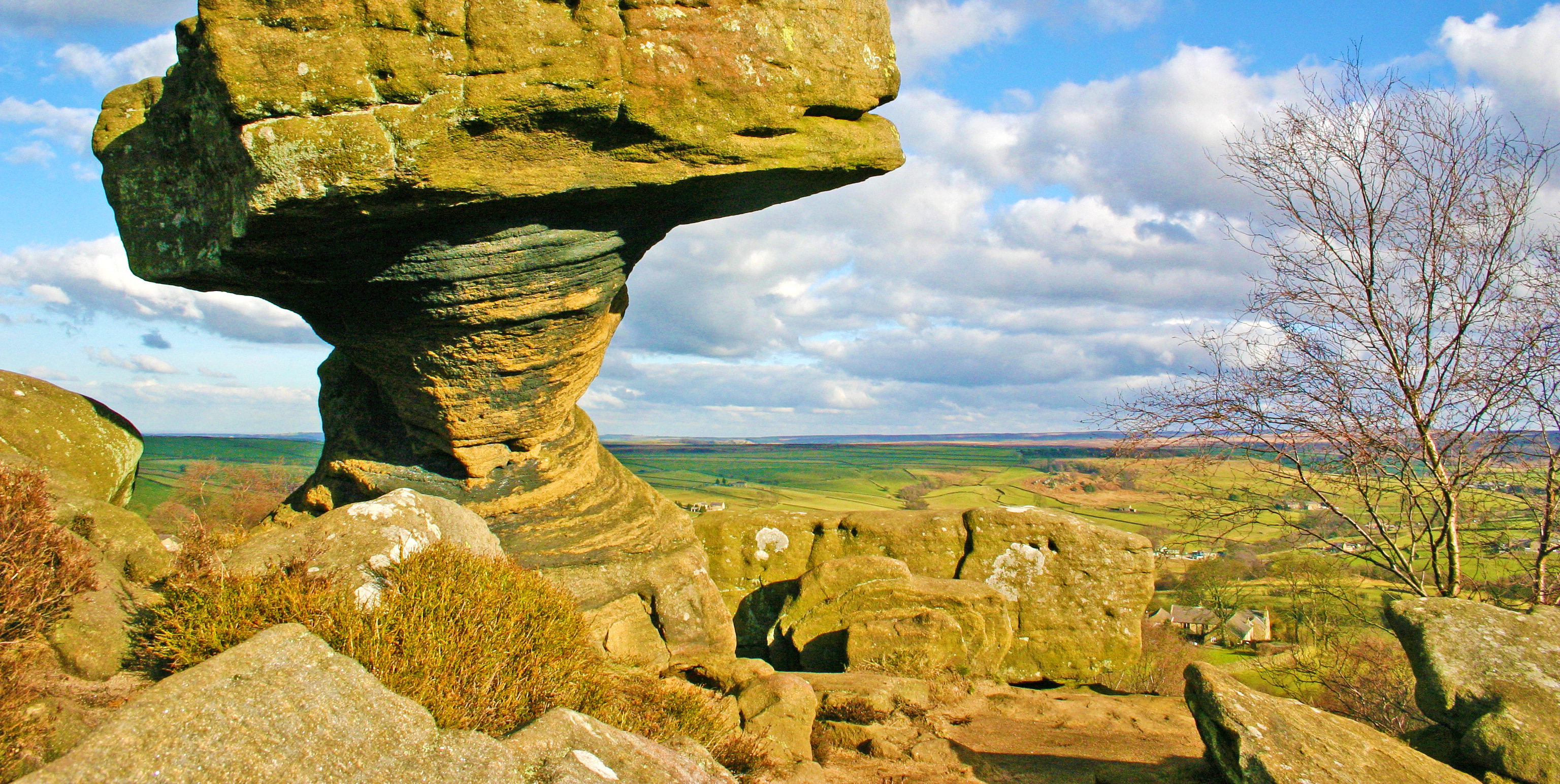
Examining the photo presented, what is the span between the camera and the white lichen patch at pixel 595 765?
420cm

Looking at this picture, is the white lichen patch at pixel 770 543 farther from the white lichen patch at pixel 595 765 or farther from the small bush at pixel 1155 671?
the white lichen patch at pixel 595 765

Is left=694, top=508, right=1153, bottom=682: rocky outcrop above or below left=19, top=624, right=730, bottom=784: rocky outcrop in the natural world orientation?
below

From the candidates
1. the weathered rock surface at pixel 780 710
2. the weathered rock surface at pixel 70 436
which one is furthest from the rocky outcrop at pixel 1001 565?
the weathered rock surface at pixel 70 436

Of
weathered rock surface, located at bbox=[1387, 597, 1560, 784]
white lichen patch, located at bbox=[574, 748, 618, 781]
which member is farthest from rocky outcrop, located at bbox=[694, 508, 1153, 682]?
white lichen patch, located at bbox=[574, 748, 618, 781]

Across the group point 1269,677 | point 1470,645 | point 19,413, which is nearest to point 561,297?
point 19,413

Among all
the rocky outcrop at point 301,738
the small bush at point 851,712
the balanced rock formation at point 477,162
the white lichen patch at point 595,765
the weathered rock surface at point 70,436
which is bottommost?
the small bush at point 851,712

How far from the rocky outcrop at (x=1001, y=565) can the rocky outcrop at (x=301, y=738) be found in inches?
259

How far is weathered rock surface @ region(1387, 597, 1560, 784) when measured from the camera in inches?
223

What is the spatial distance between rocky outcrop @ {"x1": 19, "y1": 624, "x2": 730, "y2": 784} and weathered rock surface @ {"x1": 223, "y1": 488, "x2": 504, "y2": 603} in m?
1.52

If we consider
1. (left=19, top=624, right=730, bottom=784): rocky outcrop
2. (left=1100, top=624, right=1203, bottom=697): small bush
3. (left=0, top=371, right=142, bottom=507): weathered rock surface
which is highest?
(left=0, top=371, right=142, bottom=507): weathered rock surface

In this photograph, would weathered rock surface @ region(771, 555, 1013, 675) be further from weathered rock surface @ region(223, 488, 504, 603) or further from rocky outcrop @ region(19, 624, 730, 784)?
rocky outcrop @ region(19, 624, 730, 784)

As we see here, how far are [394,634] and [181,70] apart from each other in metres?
6.70

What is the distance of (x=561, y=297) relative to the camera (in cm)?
892

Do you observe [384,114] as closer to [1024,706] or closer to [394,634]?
[394,634]
